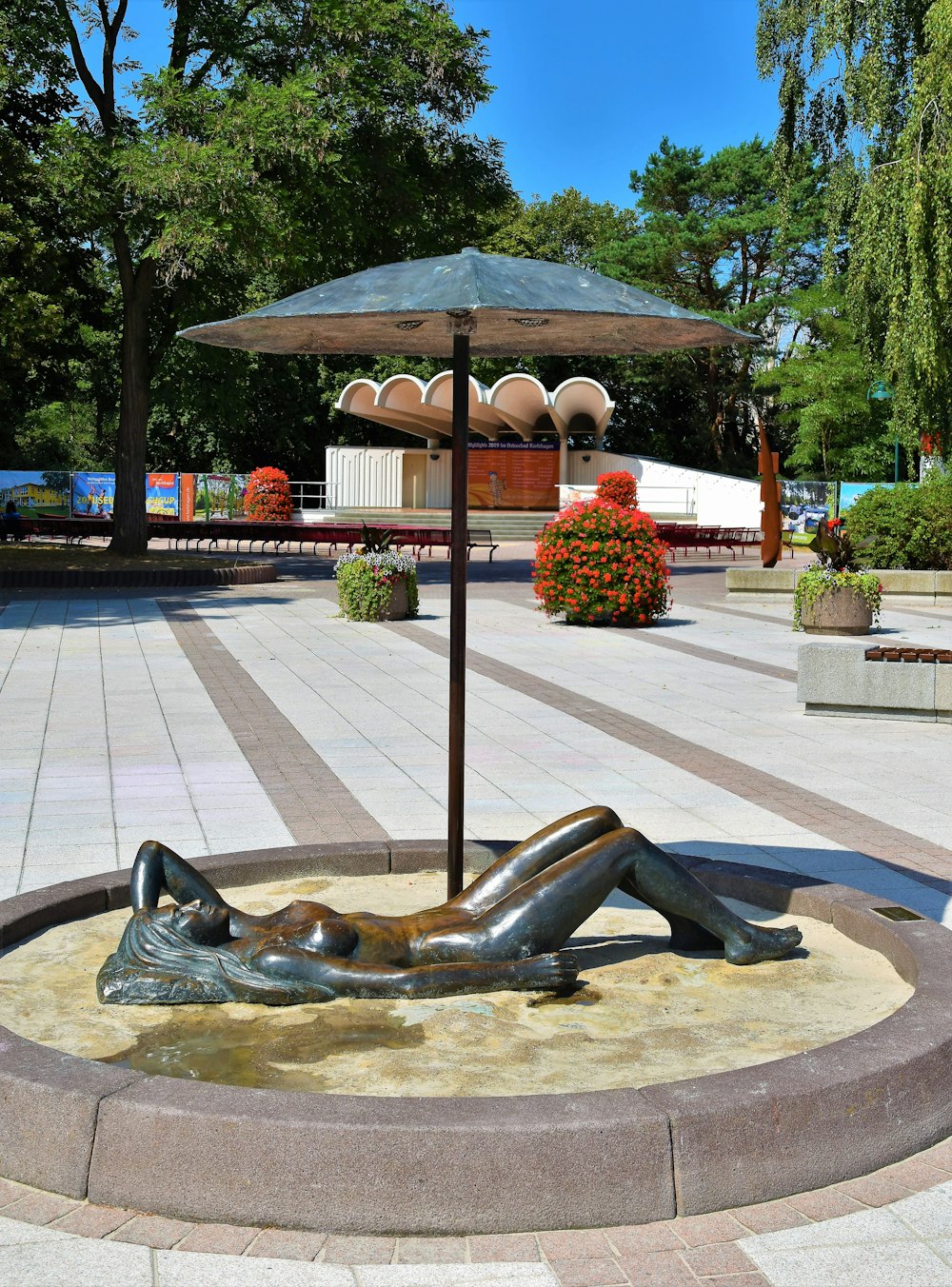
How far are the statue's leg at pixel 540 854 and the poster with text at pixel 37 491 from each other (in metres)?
37.2

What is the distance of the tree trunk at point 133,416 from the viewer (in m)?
25.5

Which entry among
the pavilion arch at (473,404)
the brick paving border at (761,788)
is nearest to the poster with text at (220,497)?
Answer: the pavilion arch at (473,404)

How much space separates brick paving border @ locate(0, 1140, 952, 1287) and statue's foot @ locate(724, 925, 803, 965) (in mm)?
1378

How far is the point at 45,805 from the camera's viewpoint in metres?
7.62

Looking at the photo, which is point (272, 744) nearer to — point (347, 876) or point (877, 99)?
point (347, 876)

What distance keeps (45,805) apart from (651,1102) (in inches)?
205

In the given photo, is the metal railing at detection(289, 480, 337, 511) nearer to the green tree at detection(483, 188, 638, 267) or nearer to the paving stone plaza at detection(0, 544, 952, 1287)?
the green tree at detection(483, 188, 638, 267)

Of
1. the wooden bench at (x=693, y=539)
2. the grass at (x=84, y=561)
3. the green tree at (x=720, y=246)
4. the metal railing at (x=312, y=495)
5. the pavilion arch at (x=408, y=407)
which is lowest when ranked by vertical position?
Result: the grass at (x=84, y=561)

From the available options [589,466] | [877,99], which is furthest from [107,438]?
[877,99]

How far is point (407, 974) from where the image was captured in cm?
419

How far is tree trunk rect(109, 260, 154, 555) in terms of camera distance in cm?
2553

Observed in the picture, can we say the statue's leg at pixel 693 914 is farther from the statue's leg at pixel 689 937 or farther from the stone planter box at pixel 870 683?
the stone planter box at pixel 870 683

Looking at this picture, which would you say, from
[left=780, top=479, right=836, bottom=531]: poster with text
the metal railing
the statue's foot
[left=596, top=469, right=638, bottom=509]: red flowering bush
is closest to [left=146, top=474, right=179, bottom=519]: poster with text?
the metal railing

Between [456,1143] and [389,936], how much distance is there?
4.13 ft
